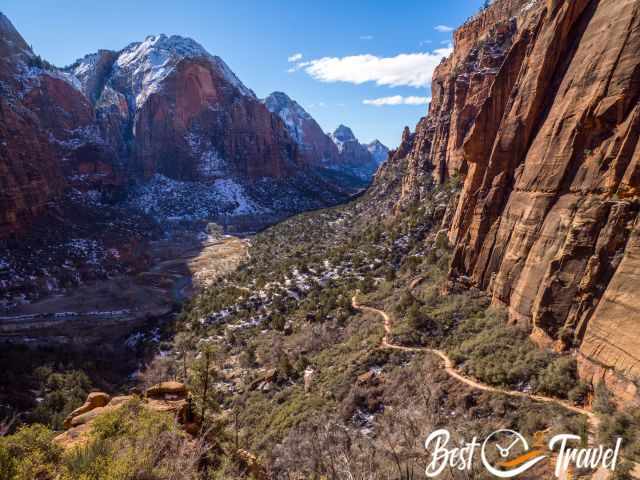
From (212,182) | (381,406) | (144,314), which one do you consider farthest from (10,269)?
(212,182)

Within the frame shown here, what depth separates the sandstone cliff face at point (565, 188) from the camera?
12.1 metres

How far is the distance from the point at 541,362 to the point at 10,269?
55.9m

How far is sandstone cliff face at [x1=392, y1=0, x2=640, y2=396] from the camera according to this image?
12094 mm

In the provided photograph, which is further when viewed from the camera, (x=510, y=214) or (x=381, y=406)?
(x=510, y=214)

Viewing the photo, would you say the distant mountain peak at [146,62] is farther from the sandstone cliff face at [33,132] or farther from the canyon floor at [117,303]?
the canyon floor at [117,303]

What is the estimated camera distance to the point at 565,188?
50.1 feet

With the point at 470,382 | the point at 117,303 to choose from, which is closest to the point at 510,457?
the point at 470,382

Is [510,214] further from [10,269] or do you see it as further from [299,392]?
[10,269]

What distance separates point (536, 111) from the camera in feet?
60.7

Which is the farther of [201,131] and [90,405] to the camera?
[201,131]

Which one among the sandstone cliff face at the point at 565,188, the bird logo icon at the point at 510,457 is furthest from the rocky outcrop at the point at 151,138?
the bird logo icon at the point at 510,457

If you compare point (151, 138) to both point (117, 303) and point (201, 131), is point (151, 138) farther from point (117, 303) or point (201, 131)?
point (117, 303)

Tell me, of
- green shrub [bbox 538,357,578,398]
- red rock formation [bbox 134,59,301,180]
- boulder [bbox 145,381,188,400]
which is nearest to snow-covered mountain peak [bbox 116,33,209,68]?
red rock formation [bbox 134,59,301,180]

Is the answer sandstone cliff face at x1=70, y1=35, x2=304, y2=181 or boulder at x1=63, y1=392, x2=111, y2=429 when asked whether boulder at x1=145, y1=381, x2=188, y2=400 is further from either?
sandstone cliff face at x1=70, y1=35, x2=304, y2=181
